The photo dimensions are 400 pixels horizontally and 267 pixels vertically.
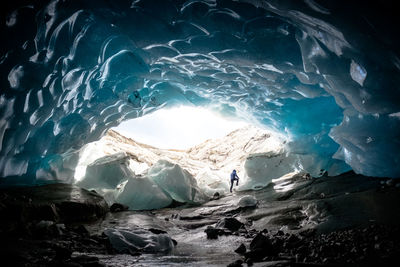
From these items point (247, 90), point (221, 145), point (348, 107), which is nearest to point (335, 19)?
point (348, 107)

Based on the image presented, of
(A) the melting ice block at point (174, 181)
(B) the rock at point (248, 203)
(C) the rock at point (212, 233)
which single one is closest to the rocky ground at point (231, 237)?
(C) the rock at point (212, 233)

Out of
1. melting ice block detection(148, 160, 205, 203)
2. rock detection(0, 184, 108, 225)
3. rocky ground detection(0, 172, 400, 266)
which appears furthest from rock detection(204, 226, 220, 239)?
melting ice block detection(148, 160, 205, 203)

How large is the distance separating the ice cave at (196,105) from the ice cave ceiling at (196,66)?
3 cm

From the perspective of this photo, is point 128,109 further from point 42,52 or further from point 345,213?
point 345,213

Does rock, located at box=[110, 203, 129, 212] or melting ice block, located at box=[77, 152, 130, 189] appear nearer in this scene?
rock, located at box=[110, 203, 129, 212]

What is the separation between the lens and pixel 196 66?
19.0 feet

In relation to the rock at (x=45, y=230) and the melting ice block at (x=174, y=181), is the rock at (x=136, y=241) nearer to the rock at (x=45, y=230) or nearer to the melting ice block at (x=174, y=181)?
the rock at (x=45, y=230)

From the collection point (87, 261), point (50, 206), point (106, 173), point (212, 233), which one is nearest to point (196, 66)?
point (212, 233)

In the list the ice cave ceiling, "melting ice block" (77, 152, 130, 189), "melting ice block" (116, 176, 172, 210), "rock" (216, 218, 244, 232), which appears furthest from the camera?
"melting ice block" (77, 152, 130, 189)

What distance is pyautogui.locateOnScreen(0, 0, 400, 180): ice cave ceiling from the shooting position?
3.15 m

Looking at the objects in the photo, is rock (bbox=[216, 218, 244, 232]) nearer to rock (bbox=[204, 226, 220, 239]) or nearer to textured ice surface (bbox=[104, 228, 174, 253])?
rock (bbox=[204, 226, 220, 239])

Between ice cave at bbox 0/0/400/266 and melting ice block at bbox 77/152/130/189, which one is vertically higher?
ice cave at bbox 0/0/400/266

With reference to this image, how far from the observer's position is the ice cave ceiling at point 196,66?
3154mm

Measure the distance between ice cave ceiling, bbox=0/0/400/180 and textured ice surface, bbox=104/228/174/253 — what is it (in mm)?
2764
